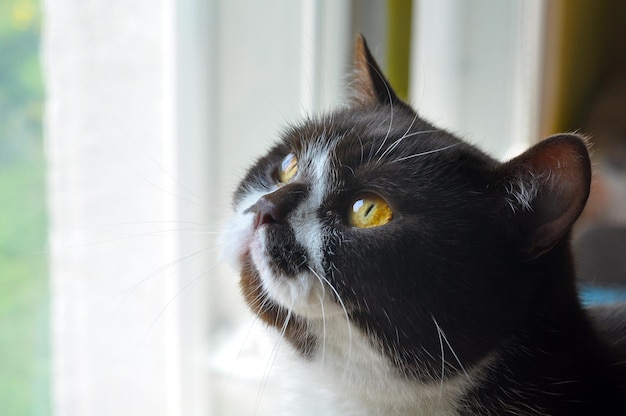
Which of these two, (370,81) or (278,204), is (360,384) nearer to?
(278,204)

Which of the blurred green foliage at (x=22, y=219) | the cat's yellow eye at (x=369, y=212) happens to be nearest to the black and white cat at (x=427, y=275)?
the cat's yellow eye at (x=369, y=212)

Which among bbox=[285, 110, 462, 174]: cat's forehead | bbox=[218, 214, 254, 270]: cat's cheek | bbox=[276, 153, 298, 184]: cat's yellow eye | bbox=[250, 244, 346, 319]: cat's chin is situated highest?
bbox=[285, 110, 462, 174]: cat's forehead

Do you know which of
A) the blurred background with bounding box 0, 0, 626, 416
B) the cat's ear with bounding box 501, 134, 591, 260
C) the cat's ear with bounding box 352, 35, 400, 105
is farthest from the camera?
the cat's ear with bounding box 352, 35, 400, 105

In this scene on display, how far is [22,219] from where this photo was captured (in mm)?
756

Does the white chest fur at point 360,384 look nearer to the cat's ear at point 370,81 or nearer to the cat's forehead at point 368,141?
the cat's forehead at point 368,141

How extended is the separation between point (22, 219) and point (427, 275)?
46 centimetres

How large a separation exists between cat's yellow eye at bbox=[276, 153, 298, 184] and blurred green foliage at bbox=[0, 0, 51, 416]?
28 centimetres

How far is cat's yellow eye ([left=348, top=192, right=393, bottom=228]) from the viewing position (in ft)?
Result: 2.19

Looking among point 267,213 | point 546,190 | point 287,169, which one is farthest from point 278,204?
point 546,190

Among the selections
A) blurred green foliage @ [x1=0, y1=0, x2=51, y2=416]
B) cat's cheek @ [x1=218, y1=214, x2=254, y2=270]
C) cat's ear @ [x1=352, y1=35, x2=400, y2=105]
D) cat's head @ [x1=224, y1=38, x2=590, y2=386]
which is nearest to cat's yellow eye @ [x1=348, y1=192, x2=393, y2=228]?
cat's head @ [x1=224, y1=38, x2=590, y2=386]

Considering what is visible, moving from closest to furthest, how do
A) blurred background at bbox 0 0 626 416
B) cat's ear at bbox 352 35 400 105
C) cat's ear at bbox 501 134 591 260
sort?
1. cat's ear at bbox 501 134 591 260
2. blurred background at bbox 0 0 626 416
3. cat's ear at bbox 352 35 400 105

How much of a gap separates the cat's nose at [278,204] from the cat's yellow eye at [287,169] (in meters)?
0.08

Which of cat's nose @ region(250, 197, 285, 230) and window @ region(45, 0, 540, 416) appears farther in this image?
window @ region(45, 0, 540, 416)

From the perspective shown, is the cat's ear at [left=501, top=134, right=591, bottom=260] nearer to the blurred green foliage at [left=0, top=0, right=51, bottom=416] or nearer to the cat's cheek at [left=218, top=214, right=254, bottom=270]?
the cat's cheek at [left=218, top=214, right=254, bottom=270]
